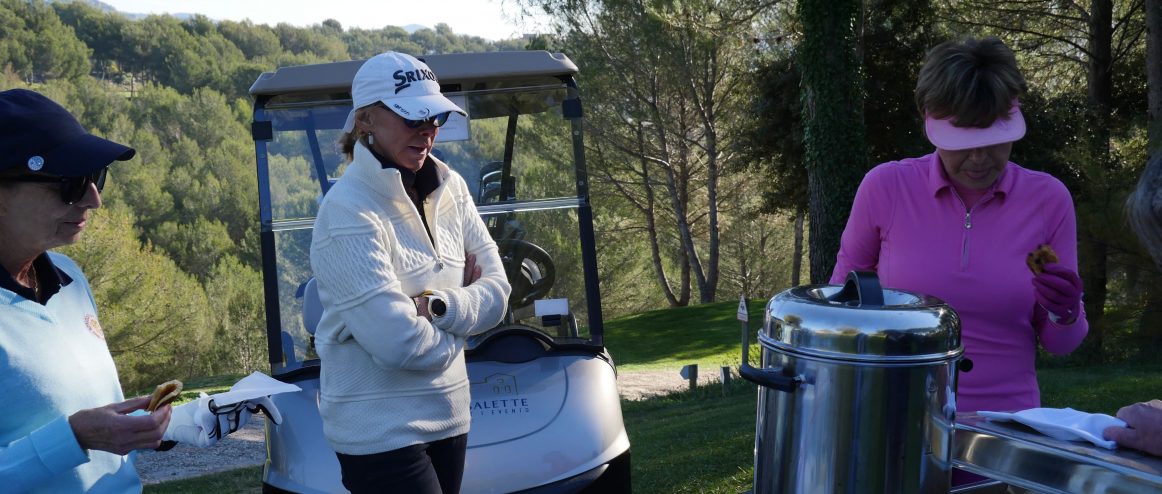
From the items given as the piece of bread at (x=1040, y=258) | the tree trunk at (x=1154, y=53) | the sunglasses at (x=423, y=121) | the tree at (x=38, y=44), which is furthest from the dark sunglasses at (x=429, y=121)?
the tree at (x=38, y=44)

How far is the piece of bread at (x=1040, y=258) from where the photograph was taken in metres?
1.97

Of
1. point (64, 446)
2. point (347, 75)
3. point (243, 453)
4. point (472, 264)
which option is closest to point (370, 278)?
point (472, 264)

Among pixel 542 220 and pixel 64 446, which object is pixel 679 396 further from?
pixel 64 446

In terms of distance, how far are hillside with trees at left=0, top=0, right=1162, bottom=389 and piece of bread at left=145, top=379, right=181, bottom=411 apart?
175 centimetres

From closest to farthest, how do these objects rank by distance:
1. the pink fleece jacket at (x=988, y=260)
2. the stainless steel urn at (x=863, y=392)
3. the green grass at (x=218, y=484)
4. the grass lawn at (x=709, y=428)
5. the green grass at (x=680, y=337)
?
the stainless steel urn at (x=863, y=392)
the pink fleece jacket at (x=988, y=260)
the grass lawn at (x=709, y=428)
the green grass at (x=218, y=484)
the green grass at (x=680, y=337)

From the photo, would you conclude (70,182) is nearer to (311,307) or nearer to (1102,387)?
(311,307)

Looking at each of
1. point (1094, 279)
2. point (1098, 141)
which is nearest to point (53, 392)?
point (1094, 279)

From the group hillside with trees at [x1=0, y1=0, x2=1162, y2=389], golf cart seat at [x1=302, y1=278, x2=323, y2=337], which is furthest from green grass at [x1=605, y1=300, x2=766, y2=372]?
golf cart seat at [x1=302, y1=278, x2=323, y2=337]

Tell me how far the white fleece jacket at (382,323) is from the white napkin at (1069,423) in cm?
128

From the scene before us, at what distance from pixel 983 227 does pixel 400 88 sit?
142 cm

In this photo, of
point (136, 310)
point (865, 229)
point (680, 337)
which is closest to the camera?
point (865, 229)

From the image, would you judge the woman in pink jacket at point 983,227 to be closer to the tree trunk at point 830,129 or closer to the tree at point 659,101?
the tree trunk at point 830,129

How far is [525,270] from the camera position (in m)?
4.14

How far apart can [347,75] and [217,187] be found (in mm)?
57449
